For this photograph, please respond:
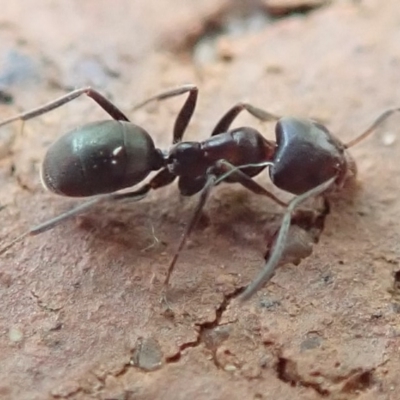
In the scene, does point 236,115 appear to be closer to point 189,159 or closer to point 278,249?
point 189,159

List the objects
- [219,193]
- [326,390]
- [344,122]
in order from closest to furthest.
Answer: [326,390] → [219,193] → [344,122]

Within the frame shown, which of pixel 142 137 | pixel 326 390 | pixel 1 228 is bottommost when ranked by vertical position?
pixel 326 390

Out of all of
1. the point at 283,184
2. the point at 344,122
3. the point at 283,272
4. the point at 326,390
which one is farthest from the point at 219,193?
the point at 326,390

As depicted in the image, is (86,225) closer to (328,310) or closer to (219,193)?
(219,193)

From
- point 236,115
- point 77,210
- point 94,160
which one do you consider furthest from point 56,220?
point 236,115

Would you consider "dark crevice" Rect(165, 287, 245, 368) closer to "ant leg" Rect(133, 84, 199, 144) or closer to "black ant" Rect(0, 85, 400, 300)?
"black ant" Rect(0, 85, 400, 300)

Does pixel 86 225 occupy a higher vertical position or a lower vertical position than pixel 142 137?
lower

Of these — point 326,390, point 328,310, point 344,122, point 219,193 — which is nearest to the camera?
point 326,390
